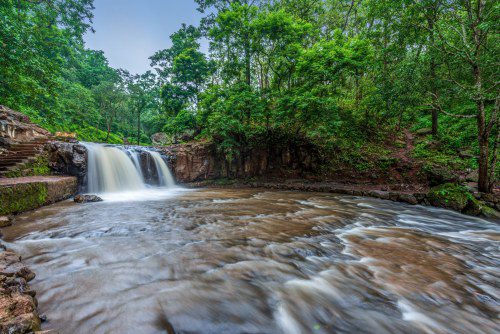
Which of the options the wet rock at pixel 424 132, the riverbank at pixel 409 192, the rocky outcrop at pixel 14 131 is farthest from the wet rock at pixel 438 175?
the rocky outcrop at pixel 14 131

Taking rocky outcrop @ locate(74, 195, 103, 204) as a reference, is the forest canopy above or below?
above

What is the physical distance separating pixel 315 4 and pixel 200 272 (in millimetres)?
21404

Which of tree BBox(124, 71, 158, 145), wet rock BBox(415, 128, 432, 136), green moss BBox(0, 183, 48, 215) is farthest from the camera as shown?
tree BBox(124, 71, 158, 145)

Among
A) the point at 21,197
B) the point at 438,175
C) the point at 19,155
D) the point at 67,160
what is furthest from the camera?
the point at 438,175

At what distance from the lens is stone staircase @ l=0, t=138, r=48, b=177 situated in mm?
6895

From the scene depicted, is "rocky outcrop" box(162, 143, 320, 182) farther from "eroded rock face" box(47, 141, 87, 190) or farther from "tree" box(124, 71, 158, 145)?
"tree" box(124, 71, 158, 145)

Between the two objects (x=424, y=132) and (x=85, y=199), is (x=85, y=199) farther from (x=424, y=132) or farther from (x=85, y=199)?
(x=424, y=132)

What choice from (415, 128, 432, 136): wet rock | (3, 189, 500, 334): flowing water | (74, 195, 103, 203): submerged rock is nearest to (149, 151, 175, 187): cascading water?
(74, 195, 103, 203): submerged rock

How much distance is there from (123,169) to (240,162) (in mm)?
7075

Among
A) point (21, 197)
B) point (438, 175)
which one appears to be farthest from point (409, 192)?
point (21, 197)

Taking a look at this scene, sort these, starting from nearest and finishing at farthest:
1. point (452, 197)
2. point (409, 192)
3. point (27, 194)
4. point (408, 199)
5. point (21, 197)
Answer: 1. point (21, 197)
2. point (27, 194)
3. point (452, 197)
4. point (408, 199)
5. point (409, 192)

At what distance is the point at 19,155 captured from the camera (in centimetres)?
761

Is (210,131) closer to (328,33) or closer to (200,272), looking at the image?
(200,272)

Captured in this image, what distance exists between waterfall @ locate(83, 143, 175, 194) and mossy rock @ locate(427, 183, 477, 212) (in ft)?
42.7
